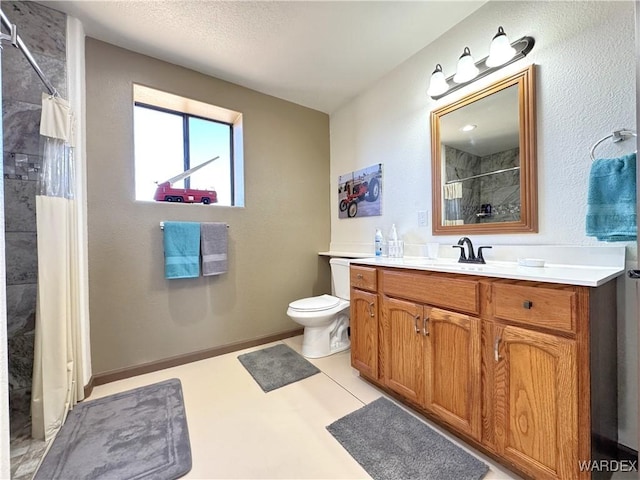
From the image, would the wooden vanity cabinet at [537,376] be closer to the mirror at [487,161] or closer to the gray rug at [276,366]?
the mirror at [487,161]

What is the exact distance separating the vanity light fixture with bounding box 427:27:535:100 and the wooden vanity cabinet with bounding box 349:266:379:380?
4.27 ft

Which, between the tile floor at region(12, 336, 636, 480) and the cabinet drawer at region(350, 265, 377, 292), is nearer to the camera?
the tile floor at region(12, 336, 636, 480)

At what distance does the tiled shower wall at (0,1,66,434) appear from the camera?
157 cm

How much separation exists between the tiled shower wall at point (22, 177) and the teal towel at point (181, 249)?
712mm

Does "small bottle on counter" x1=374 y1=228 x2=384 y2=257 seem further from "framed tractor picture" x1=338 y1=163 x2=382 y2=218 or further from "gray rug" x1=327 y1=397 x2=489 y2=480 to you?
"gray rug" x1=327 y1=397 x2=489 y2=480

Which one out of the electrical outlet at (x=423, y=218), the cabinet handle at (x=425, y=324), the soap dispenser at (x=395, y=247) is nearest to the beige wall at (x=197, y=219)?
the soap dispenser at (x=395, y=247)

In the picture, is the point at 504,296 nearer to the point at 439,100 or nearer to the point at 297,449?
the point at 297,449

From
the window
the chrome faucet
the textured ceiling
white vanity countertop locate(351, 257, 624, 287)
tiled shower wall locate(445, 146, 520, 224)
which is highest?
the textured ceiling

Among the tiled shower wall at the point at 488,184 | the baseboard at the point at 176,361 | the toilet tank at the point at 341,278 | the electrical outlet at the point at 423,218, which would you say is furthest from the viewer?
→ the toilet tank at the point at 341,278

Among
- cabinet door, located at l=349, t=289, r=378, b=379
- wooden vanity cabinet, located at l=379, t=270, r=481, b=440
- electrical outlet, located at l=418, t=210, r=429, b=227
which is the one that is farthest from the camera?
electrical outlet, located at l=418, t=210, r=429, b=227

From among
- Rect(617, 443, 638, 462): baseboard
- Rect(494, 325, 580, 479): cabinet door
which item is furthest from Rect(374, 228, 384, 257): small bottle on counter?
Rect(617, 443, 638, 462): baseboard

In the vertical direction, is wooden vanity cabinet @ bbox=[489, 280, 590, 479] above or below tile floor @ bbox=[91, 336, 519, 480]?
above

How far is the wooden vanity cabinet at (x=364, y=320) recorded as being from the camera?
1.74 metres

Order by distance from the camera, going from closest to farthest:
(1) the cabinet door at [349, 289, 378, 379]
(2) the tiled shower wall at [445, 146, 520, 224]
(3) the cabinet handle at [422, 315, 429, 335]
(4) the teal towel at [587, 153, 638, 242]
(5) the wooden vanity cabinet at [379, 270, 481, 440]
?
(4) the teal towel at [587, 153, 638, 242] < (5) the wooden vanity cabinet at [379, 270, 481, 440] < (3) the cabinet handle at [422, 315, 429, 335] < (2) the tiled shower wall at [445, 146, 520, 224] < (1) the cabinet door at [349, 289, 378, 379]
